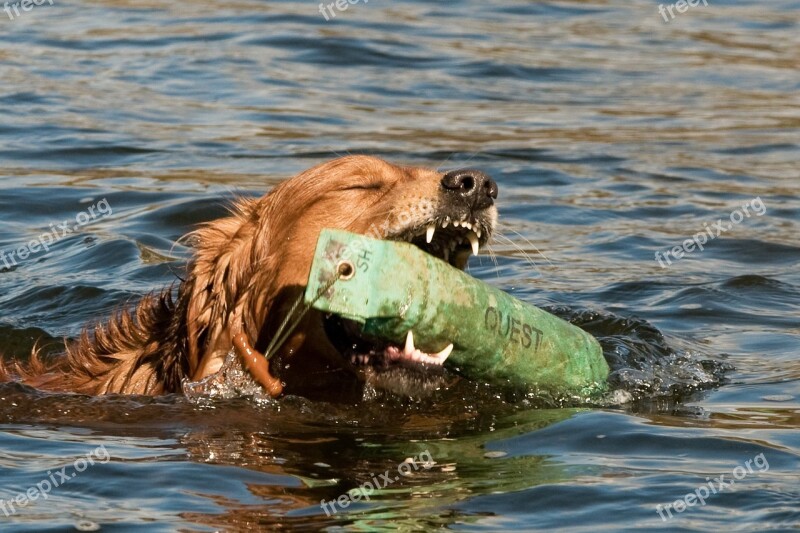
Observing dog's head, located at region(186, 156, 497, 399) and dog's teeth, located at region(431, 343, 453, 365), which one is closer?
dog's teeth, located at region(431, 343, 453, 365)

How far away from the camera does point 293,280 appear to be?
23.8 ft

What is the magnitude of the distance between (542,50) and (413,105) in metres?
3.49

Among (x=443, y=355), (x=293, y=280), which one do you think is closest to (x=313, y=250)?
(x=293, y=280)

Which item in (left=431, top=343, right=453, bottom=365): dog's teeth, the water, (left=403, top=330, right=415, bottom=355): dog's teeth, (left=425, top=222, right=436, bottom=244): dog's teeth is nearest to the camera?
the water

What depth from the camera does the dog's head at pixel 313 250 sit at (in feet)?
23.5

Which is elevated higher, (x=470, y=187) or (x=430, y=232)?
(x=470, y=187)

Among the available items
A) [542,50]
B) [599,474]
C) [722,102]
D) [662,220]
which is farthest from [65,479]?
[542,50]

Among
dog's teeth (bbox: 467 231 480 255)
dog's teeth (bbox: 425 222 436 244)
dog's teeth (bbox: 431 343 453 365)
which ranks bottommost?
dog's teeth (bbox: 431 343 453 365)

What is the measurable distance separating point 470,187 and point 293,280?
98 cm

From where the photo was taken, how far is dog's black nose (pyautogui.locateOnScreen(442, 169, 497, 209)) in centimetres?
713

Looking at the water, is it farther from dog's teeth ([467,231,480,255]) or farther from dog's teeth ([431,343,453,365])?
dog's teeth ([467,231,480,255])

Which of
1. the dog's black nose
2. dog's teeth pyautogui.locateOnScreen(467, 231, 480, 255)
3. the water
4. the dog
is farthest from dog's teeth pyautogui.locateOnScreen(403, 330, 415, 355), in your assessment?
the dog's black nose

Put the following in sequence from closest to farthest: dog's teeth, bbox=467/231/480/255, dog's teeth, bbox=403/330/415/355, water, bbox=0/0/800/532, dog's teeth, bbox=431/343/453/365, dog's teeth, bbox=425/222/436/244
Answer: water, bbox=0/0/800/532 → dog's teeth, bbox=403/330/415/355 → dog's teeth, bbox=431/343/453/365 → dog's teeth, bbox=425/222/436/244 → dog's teeth, bbox=467/231/480/255

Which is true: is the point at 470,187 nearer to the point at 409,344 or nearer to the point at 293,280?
the point at 409,344
